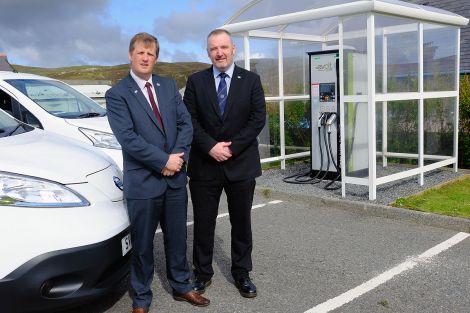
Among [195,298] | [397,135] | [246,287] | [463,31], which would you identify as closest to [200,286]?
[195,298]

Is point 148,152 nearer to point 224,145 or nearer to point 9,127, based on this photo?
point 224,145

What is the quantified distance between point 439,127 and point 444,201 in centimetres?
216

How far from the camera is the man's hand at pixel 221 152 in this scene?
3.81 m

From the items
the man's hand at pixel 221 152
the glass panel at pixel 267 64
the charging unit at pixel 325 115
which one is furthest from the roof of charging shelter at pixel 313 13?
the man's hand at pixel 221 152

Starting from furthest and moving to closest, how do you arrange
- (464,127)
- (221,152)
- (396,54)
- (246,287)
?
(464,127) < (396,54) < (246,287) < (221,152)

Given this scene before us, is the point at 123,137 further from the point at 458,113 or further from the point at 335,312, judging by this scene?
the point at 458,113

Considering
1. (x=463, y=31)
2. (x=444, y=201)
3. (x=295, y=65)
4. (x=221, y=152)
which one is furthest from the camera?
(x=463, y=31)

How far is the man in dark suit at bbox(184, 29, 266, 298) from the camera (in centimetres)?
388

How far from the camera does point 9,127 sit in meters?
4.04

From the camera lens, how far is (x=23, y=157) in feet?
10.9

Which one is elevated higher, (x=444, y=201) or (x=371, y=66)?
(x=371, y=66)

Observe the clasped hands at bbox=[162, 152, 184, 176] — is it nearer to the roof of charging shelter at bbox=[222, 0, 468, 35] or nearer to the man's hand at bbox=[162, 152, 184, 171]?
the man's hand at bbox=[162, 152, 184, 171]

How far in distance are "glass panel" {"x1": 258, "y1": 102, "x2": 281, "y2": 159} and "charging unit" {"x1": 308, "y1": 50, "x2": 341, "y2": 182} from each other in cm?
123

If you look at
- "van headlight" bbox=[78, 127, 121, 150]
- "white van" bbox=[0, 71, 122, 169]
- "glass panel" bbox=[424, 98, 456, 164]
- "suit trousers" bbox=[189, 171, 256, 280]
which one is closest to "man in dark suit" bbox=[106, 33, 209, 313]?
"suit trousers" bbox=[189, 171, 256, 280]
